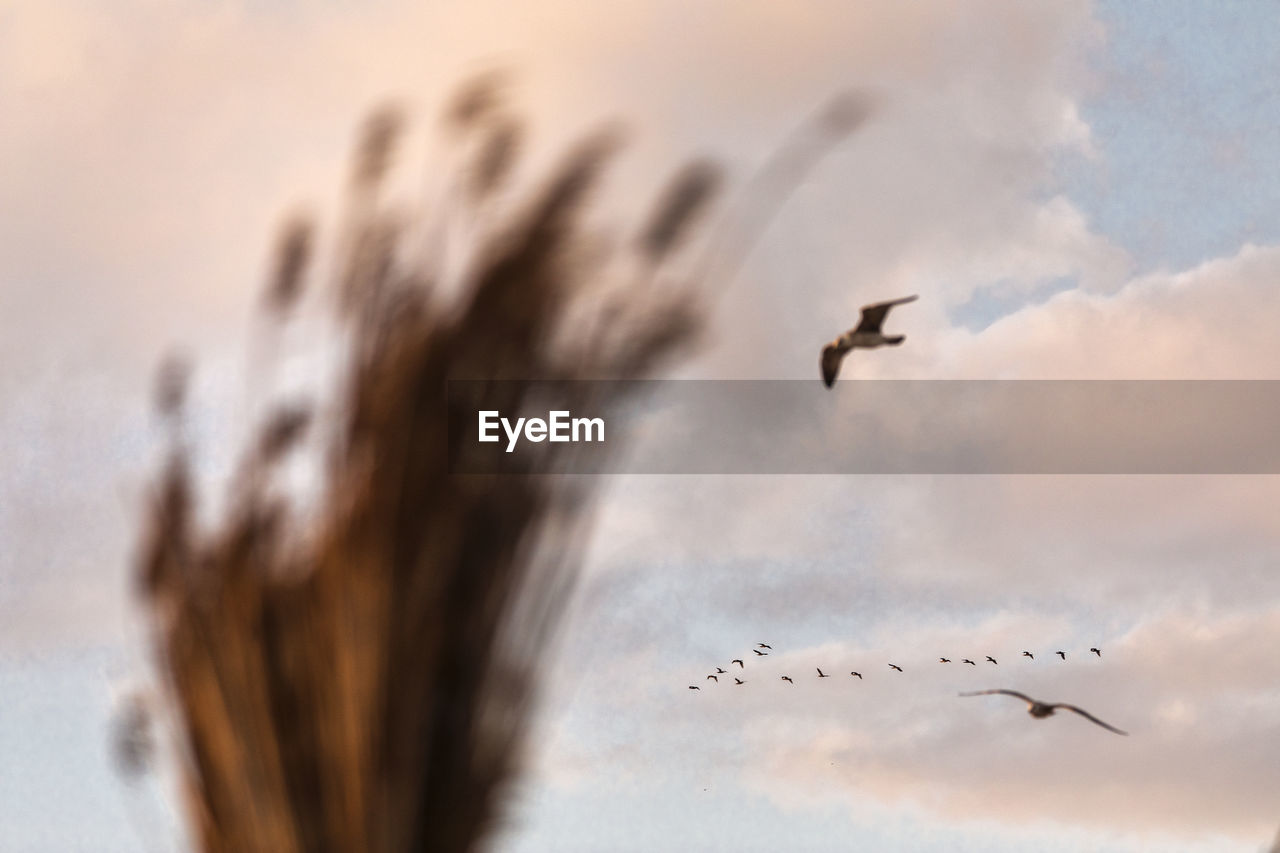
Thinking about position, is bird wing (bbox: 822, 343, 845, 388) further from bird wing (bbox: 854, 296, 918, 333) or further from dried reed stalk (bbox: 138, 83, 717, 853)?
dried reed stalk (bbox: 138, 83, 717, 853)

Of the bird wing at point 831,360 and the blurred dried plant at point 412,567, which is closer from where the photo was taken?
the blurred dried plant at point 412,567

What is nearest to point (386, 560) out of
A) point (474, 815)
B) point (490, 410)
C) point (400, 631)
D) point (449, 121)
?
point (400, 631)

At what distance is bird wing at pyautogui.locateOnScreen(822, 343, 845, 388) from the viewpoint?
16.3 ft

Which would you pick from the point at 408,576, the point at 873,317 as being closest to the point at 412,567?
the point at 408,576

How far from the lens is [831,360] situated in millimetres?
5043

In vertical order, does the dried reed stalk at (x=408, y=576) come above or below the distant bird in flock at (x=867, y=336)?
below

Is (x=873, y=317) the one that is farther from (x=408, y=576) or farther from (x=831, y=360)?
(x=408, y=576)

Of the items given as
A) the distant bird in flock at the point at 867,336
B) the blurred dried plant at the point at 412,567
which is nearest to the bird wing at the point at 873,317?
the distant bird in flock at the point at 867,336

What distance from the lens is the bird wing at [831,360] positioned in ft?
16.3

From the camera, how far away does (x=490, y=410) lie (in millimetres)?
2883

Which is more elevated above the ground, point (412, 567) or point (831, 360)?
point (831, 360)

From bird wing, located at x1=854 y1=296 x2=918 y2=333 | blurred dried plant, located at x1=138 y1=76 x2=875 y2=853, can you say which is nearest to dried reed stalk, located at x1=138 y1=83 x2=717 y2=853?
blurred dried plant, located at x1=138 y1=76 x2=875 y2=853

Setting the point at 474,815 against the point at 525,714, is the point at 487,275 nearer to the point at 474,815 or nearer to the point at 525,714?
the point at 525,714

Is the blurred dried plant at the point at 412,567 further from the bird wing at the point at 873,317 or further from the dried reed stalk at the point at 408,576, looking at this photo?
the bird wing at the point at 873,317
